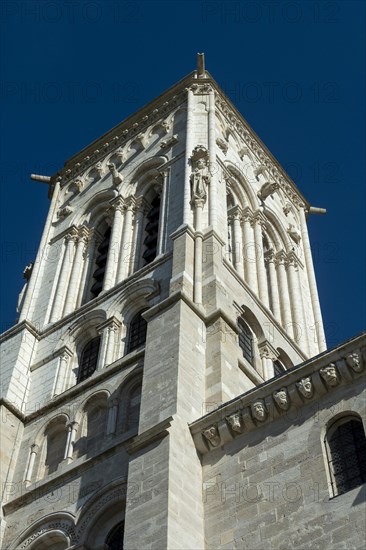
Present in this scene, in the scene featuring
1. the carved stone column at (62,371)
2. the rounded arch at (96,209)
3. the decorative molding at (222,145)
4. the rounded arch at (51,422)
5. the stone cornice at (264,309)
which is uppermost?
the decorative molding at (222,145)

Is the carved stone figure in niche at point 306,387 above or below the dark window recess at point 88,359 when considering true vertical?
below

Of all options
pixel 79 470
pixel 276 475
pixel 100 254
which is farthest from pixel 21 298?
pixel 276 475

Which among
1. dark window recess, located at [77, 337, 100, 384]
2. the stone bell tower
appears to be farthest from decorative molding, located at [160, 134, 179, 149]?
dark window recess, located at [77, 337, 100, 384]

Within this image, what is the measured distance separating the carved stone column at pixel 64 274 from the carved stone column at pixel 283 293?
7.80 m

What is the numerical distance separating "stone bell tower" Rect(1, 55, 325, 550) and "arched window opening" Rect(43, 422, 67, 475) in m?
0.04

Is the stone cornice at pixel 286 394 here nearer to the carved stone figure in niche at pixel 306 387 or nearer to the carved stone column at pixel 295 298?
the carved stone figure in niche at pixel 306 387

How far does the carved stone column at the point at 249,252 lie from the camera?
3256 centimetres

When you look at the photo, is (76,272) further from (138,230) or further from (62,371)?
(62,371)

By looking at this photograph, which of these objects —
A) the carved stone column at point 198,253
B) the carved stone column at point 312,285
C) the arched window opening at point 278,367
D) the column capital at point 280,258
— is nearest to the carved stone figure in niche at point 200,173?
the carved stone column at point 198,253

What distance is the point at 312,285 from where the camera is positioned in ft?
124

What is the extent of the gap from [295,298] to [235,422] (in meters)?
15.3

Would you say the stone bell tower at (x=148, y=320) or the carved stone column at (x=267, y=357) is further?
the carved stone column at (x=267, y=357)

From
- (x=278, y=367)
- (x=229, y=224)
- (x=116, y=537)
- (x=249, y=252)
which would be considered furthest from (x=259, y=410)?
(x=229, y=224)

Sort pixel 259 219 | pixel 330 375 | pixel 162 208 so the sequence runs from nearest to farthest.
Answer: pixel 330 375
pixel 162 208
pixel 259 219
